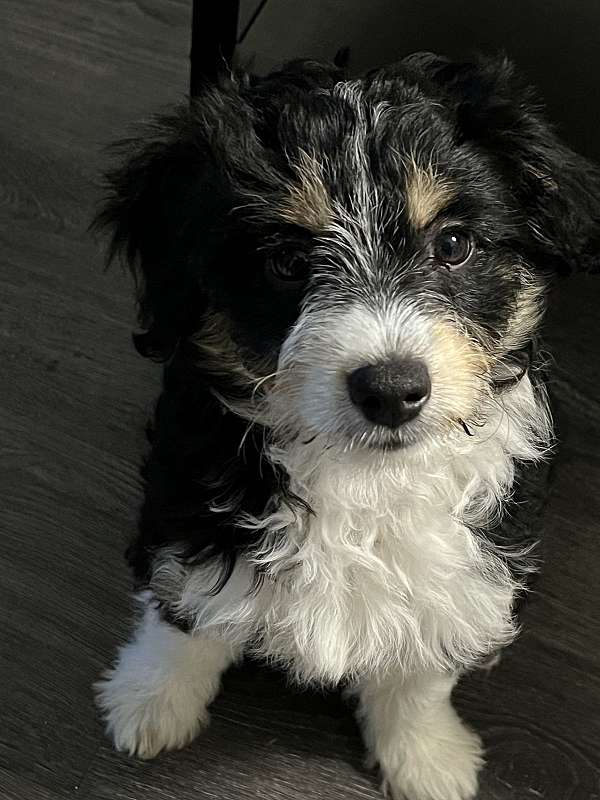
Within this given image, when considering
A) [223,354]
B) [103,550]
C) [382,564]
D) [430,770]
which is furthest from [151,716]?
[223,354]

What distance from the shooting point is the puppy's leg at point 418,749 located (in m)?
1.55

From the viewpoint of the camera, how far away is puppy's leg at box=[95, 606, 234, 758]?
5.14 feet

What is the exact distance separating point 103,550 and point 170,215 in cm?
80

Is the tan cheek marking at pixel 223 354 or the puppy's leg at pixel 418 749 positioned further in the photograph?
the puppy's leg at pixel 418 749

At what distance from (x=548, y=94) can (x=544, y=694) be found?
1.10 meters

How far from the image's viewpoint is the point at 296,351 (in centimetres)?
103

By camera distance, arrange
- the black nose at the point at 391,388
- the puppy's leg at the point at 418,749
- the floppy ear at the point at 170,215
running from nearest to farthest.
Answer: the black nose at the point at 391,388 < the floppy ear at the point at 170,215 < the puppy's leg at the point at 418,749

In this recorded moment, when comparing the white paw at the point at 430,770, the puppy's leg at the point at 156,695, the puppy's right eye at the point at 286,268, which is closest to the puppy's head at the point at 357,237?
the puppy's right eye at the point at 286,268

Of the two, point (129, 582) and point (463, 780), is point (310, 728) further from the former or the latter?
point (129, 582)

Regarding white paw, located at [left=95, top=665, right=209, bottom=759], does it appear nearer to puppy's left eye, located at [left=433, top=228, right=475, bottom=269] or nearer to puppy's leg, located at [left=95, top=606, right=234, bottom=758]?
puppy's leg, located at [left=95, top=606, right=234, bottom=758]

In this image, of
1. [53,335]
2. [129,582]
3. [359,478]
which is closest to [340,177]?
[359,478]

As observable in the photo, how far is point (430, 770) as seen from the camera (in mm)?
1576

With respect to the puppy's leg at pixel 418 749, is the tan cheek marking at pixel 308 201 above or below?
above

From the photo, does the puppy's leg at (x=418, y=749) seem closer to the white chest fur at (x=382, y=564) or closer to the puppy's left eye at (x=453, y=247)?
the white chest fur at (x=382, y=564)
